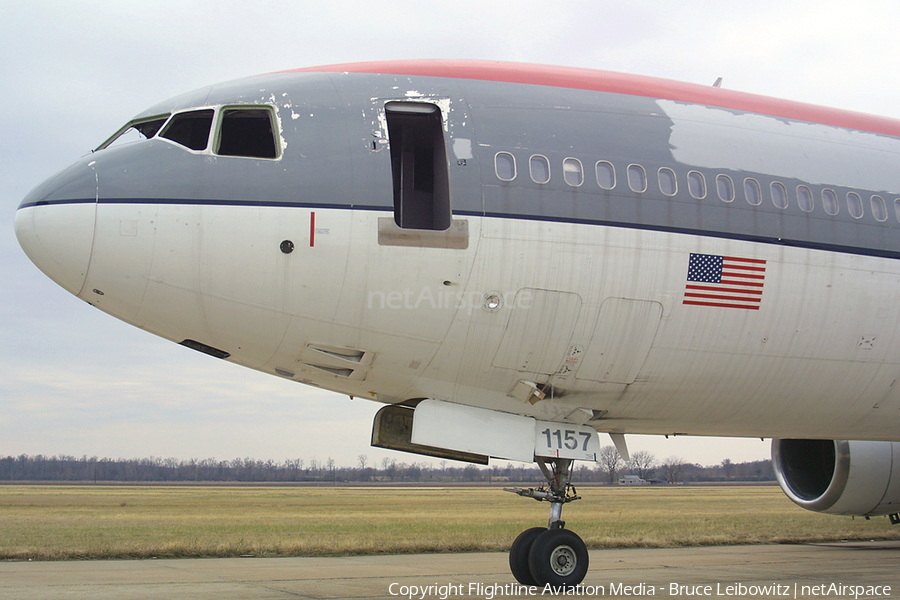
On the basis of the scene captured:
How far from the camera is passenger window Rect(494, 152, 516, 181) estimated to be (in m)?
8.30

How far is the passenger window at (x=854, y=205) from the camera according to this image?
9.55 m

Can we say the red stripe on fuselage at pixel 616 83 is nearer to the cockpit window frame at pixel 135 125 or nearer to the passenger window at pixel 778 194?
the passenger window at pixel 778 194

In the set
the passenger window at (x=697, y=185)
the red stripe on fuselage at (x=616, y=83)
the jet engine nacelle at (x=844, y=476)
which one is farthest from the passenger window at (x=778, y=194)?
the jet engine nacelle at (x=844, y=476)

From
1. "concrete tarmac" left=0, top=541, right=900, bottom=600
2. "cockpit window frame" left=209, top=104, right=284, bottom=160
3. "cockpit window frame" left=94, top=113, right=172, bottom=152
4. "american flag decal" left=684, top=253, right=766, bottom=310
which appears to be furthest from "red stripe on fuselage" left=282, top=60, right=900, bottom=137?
"concrete tarmac" left=0, top=541, right=900, bottom=600

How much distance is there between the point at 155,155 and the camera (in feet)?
26.1

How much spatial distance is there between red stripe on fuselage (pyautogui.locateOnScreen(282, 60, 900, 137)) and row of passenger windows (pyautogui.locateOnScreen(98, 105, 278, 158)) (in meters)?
0.94

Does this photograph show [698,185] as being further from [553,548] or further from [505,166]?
[553,548]

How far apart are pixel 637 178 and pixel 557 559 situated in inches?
166

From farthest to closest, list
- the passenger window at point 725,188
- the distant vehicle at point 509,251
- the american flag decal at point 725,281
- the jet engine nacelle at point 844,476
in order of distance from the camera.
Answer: the jet engine nacelle at point 844,476, the passenger window at point 725,188, the american flag decal at point 725,281, the distant vehicle at point 509,251

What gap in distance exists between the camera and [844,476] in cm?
1552

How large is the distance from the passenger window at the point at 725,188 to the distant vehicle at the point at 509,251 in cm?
4

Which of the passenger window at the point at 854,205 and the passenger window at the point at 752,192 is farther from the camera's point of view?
the passenger window at the point at 854,205

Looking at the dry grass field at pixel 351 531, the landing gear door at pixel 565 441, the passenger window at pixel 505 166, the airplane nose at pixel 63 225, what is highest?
the passenger window at pixel 505 166

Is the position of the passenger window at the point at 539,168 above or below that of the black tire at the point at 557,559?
above
